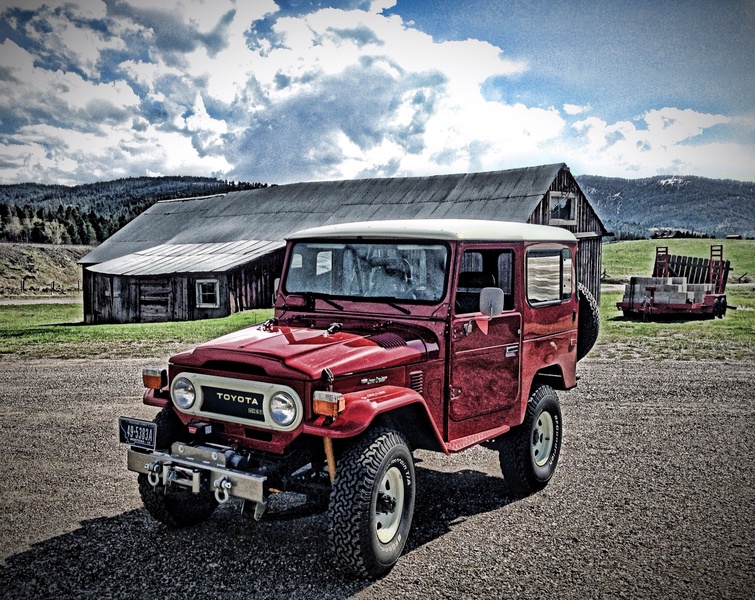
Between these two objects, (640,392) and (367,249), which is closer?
(367,249)

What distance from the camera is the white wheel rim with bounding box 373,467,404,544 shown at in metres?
4.85

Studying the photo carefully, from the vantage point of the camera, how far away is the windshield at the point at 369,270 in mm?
5742

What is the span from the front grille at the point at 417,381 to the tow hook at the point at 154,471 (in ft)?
6.35

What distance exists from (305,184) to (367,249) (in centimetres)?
3207

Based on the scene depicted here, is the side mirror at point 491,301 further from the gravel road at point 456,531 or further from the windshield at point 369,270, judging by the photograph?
the gravel road at point 456,531

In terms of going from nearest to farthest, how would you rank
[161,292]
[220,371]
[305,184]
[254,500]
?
[254,500], [220,371], [161,292], [305,184]

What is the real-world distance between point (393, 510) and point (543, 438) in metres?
2.62

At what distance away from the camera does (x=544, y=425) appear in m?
6.99

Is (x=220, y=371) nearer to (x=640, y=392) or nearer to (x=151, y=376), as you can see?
(x=151, y=376)

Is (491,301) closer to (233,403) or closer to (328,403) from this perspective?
(328,403)

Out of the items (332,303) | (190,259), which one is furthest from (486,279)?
(190,259)

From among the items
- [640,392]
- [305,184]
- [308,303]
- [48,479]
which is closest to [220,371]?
[308,303]

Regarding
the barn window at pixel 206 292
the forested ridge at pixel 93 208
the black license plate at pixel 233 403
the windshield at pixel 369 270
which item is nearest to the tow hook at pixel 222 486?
the black license plate at pixel 233 403

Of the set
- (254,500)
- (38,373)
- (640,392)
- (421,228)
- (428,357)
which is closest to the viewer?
(254,500)
